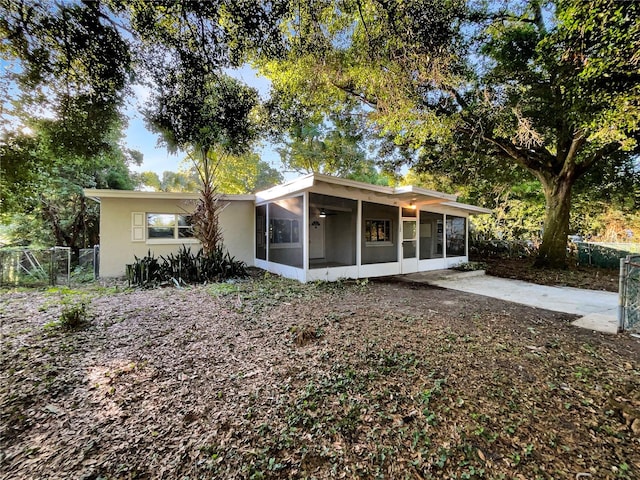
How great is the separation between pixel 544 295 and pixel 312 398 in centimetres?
654

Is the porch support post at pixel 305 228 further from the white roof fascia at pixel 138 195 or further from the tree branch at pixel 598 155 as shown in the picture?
the tree branch at pixel 598 155

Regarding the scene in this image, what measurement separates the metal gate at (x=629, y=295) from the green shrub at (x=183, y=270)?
7409mm

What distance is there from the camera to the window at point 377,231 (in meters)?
8.47

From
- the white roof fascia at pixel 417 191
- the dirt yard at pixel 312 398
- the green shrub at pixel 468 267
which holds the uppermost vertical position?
the white roof fascia at pixel 417 191

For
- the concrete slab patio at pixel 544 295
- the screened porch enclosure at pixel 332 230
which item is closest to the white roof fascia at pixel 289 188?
the screened porch enclosure at pixel 332 230

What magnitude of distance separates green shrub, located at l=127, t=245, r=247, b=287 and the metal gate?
7409 millimetres

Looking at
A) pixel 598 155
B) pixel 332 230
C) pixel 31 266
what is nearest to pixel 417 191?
pixel 332 230

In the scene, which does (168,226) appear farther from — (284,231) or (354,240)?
(354,240)

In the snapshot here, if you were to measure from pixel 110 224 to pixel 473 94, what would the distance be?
11.5 metres

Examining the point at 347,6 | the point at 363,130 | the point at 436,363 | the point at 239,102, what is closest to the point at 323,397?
the point at 436,363

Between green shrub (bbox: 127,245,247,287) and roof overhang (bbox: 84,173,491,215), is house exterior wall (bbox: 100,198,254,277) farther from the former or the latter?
green shrub (bbox: 127,245,247,287)

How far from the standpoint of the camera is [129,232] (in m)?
8.70

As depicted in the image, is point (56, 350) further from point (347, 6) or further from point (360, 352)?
point (347, 6)

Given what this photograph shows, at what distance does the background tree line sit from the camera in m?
3.38
